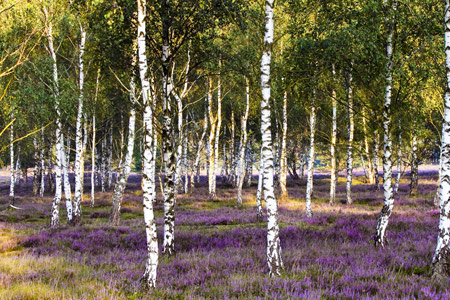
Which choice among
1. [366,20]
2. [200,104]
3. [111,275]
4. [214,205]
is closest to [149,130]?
[111,275]

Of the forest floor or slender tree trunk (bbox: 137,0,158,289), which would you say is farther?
slender tree trunk (bbox: 137,0,158,289)

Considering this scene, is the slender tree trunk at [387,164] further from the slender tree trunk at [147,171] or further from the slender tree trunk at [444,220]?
the slender tree trunk at [147,171]

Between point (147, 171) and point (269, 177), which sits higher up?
point (147, 171)

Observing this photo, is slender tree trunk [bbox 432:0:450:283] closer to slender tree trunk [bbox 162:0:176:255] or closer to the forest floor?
the forest floor

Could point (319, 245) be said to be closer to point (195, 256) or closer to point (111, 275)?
point (195, 256)

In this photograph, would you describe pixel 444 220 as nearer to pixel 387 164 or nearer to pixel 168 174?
pixel 387 164

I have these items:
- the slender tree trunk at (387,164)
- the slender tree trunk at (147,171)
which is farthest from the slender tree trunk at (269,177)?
the slender tree trunk at (387,164)

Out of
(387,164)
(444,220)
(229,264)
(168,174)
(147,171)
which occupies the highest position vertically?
(387,164)

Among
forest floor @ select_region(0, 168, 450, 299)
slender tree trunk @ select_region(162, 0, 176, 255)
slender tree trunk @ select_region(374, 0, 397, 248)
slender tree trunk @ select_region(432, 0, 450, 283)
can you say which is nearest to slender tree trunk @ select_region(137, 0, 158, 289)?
forest floor @ select_region(0, 168, 450, 299)

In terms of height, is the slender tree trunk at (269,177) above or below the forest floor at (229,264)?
above

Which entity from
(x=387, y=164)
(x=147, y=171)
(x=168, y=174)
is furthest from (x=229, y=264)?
(x=387, y=164)

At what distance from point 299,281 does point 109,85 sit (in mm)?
18394

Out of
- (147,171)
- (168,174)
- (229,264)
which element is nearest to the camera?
(147,171)

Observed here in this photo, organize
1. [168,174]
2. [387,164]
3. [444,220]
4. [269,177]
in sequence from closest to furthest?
[444,220]
[269,177]
[168,174]
[387,164]
